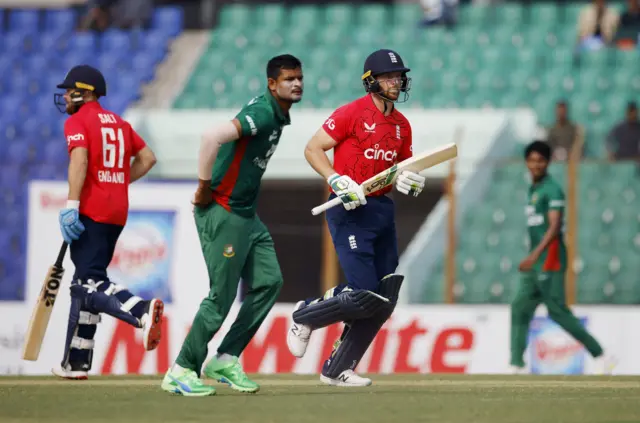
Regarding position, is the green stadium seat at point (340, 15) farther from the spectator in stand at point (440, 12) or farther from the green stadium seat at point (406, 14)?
the spectator in stand at point (440, 12)

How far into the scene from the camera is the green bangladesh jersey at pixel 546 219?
12.0 meters

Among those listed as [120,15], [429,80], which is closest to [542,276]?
[429,80]

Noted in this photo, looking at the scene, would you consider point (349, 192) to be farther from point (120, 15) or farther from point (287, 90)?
point (120, 15)

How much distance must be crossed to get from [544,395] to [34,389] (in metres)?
3.03

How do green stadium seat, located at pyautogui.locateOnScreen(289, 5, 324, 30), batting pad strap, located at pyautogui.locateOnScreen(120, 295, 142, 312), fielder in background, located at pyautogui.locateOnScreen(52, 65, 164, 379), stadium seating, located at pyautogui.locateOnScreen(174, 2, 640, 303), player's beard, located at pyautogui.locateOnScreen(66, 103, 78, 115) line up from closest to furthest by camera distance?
batting pad strap, located at pyautogui.locateOnScreen(120, 295, 142, 312)
fielder in background, located at pyautogui.locateOnScreen(52, 65, 164, 379)
player's beard, located at pyautogui.locateOnScreen(66, 103, 78, 115)
stadium seating, located at pyautogui.locateOnScreen(174, 2, 640, 303)
green stadium seat, located at pyautogui.locateOnScreen(289, 5, 324, 30)

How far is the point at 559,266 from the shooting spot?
39.7ft

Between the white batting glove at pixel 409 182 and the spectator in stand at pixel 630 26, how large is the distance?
11.6m

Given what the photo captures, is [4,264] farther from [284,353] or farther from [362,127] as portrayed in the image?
[362,127]

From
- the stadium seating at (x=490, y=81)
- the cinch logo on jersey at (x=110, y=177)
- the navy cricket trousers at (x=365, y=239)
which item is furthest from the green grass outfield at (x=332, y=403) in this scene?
the stadium seating at (x=490, y=81)

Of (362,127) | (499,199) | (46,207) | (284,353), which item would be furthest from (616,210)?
(362,127)

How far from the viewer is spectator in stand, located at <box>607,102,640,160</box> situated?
16547 mm

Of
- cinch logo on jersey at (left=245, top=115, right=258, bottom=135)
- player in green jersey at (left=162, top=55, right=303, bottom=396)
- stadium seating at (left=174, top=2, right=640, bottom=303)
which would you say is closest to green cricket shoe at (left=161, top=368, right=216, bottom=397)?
player in green jersey at (left=162, top=55, right=303, bottom=396)

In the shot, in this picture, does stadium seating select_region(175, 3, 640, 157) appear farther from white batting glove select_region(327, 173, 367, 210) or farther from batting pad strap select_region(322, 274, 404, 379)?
white batting glove select_region(327, 173, 367, 210)

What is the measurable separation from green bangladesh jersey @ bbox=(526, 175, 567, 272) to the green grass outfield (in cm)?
271
